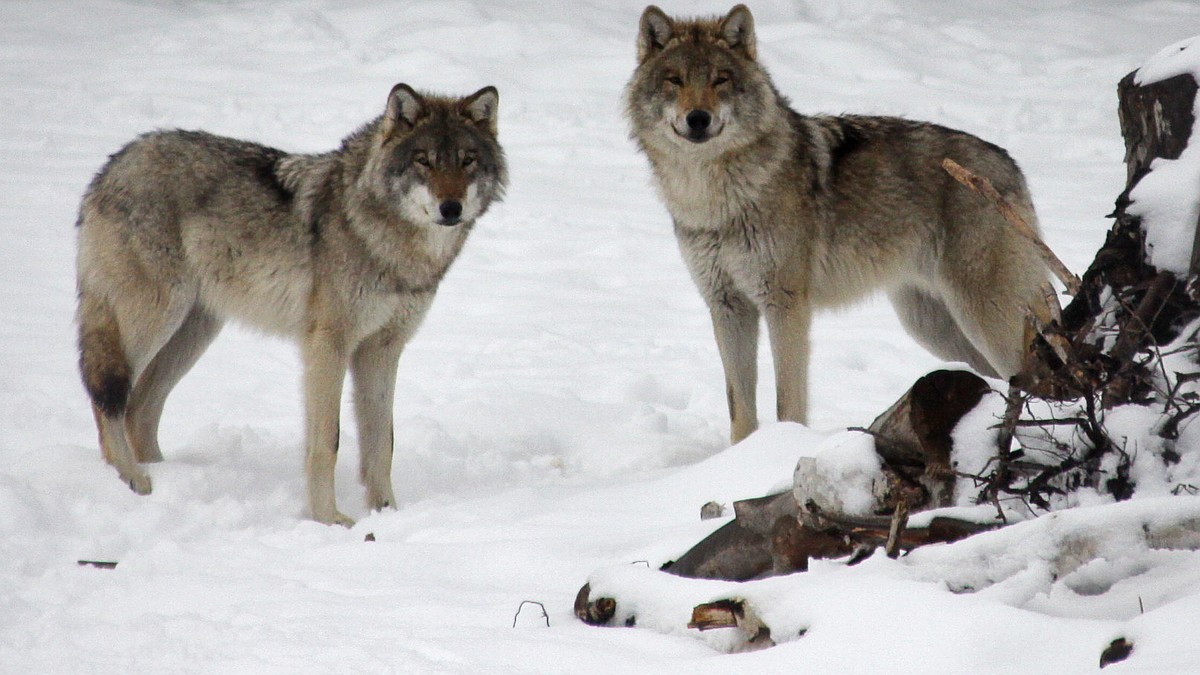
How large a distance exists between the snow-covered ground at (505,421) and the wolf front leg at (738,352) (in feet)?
0.89

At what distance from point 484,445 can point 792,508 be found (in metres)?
2.95

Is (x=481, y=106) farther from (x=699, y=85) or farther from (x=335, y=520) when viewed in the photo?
(x=335, y=520)

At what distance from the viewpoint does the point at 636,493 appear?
4.40 meters

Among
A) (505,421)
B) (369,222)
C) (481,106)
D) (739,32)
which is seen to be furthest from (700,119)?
(505,421)

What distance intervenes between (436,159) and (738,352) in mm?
1755

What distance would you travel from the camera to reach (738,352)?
18.7ft

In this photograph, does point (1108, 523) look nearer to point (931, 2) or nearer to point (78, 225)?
point (78, 225)

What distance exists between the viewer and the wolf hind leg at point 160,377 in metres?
5.42

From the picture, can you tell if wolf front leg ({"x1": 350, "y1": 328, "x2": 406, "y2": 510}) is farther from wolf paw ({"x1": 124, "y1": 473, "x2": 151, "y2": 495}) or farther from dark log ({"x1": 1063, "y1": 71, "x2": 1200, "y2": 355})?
dark log ({"x1": 1063, "y1": 71, "x2": 1200, "y2": 355})

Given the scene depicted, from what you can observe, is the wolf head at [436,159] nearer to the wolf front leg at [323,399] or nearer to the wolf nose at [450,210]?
the wolf nose at [450,210]

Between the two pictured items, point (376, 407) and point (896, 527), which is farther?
point (376, 407)

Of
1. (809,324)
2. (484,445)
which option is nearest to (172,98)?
(484,445)

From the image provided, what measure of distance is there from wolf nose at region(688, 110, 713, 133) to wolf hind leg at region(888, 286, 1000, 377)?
138cm

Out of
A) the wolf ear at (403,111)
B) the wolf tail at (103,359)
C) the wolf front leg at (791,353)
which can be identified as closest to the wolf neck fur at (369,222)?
the wolf ear at (403,111)
